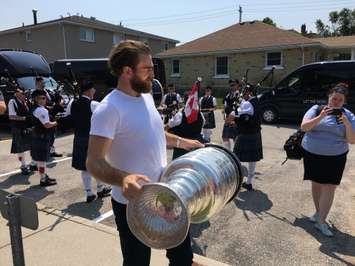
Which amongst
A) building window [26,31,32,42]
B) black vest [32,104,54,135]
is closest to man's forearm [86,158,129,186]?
black vest [32,104,54,135]

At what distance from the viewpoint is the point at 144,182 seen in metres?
1.94

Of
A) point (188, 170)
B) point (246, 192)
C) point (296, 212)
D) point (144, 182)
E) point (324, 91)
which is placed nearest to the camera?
point (144, 182)

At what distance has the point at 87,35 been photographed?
30469mm

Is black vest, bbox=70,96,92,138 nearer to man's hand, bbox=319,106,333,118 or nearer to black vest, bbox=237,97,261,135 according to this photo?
black vest, bbox=237,97,261,135

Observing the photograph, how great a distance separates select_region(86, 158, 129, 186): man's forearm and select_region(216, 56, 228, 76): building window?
25.1 m

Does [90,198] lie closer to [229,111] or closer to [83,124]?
[83,124]

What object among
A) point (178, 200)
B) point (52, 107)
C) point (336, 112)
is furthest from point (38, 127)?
point (178, 200)

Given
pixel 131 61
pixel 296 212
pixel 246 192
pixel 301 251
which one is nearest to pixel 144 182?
pixel 131 61

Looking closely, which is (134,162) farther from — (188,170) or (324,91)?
(324,91)

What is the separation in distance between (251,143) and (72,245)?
11.0ft

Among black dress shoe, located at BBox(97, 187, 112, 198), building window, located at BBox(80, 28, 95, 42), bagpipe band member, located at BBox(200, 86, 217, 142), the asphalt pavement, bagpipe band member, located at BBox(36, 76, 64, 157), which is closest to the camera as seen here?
the asphalt pavement

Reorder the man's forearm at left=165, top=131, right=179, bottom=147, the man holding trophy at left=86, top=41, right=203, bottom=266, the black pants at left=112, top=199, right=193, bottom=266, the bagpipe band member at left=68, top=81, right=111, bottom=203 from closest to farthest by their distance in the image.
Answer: the man holding trophy at left=86, top=41, right=203, bottom=266
the black pants at left=112, top=199, right=193, bottom=266
the man's forearm at left=165, top=131, right=179, bottom=147
the bagpipe band member at left=68, top=81, right=111, bottom=203

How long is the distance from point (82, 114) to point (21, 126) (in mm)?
2503

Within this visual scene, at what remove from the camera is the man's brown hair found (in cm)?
232
